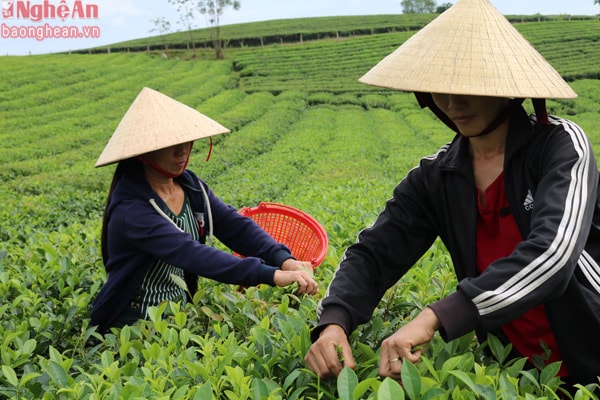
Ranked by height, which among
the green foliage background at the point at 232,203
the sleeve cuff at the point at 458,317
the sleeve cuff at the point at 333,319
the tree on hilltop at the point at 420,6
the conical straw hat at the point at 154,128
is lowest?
the green foliage background at the point at 232,203

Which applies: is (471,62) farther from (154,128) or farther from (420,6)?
(420,6)

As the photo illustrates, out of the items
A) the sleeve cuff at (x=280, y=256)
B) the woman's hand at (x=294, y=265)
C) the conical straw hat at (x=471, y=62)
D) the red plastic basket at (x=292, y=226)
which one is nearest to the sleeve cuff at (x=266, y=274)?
the woman's hand at (x=294, y=265)

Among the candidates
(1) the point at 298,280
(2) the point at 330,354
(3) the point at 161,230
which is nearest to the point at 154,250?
(3) the point at 161,230

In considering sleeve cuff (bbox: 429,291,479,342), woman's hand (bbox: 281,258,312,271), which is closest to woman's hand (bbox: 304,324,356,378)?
sleeve cuff (bbox: 429,291,479,342)

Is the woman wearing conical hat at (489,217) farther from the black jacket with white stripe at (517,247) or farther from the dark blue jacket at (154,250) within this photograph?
the dark blue jacket at (154,250)

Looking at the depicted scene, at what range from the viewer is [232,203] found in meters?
8.00

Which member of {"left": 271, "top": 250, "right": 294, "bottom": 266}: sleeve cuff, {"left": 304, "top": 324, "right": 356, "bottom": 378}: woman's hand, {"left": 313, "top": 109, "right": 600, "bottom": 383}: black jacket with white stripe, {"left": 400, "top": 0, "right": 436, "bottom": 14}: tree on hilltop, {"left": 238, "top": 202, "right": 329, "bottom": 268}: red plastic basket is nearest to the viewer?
{"left": 313, "top": 109, "right": 600, "bottom": 383}: black jacket with white stripe

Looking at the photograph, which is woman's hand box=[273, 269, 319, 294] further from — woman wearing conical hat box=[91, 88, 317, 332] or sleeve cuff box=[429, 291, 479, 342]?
sleeve cuff box=[429, 291, 479, 342]

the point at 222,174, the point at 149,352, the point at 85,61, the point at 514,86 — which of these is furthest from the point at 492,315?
the point at 85,61

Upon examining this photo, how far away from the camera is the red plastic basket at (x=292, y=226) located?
3182 mm

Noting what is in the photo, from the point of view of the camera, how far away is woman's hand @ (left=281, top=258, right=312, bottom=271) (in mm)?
2545

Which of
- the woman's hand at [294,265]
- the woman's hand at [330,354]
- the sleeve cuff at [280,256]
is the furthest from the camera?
the sleeve cuff at [280,256]

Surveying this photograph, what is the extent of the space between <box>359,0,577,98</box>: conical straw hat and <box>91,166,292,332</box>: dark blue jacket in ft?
3.12

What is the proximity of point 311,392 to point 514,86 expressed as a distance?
949mm
